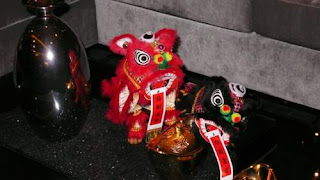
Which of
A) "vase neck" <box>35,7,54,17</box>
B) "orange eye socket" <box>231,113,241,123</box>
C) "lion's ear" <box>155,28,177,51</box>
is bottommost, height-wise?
"orange eye socket" <box>231,113,241,123</box>

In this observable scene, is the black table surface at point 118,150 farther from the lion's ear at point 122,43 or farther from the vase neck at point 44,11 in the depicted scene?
the vase neck at point 44,11

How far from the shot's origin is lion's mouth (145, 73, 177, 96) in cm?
165

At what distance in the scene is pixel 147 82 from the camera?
5.41 feet

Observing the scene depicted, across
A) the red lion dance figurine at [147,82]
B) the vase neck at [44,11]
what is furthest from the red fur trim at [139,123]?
the vase neck at [44,11]

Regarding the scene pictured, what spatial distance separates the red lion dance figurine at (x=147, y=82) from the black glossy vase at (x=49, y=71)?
0.38ft

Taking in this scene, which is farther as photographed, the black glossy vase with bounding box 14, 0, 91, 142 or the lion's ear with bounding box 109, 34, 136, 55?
the lion's ear with bounding box 109, 34, 136, 55

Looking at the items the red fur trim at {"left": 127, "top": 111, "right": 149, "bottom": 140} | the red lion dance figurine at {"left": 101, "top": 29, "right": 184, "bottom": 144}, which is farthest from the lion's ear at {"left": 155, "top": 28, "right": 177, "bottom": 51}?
the red fur trim at {"left": 127, "top": 111, "right": 149, "bottom": 140}

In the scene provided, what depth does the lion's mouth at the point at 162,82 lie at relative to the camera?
5.42 ft

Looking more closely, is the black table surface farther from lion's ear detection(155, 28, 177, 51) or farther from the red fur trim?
lion's ear detection(155, 28, 177, 51)

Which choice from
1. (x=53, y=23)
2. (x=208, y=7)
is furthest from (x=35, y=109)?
(x=208, y=7)

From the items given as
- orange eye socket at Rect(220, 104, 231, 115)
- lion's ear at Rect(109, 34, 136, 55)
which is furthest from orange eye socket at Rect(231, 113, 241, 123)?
lion's ear at Rect(109, 34, 136, 55)

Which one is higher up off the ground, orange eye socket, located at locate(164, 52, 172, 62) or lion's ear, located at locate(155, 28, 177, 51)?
lion's ear, located at locate(155, 28, 177, 51)

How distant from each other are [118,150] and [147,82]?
21 centimetres

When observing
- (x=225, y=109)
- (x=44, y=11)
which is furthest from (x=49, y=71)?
(x=225, y=109)
